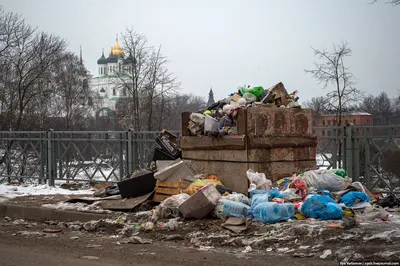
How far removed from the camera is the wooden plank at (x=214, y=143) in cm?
891

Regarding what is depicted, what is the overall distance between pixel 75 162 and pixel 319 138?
7.40 m

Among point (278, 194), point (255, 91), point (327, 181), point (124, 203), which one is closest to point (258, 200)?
point (278, 194)

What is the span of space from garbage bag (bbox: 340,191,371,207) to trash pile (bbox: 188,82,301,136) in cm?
242

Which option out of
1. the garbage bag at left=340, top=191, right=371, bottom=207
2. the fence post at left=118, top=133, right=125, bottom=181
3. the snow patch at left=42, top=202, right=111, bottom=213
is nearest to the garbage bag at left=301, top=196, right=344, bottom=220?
the garbage bag at left=340, top=191, right=371, bottom=207

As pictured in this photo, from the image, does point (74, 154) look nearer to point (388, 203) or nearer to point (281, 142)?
point (281, 142)

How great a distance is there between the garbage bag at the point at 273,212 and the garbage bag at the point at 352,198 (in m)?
1.01

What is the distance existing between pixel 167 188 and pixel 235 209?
197 cm

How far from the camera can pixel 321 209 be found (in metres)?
7.30

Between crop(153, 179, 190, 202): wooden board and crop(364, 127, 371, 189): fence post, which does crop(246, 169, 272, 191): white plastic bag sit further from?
crop(364, 127, 371, 189): fence post

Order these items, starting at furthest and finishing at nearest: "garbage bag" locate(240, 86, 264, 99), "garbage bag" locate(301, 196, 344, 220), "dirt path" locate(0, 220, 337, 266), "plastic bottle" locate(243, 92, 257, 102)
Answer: "garbage bag" locate(240, 86, 264, 99) < "plastic bottle" locate(243, 92, 257, 102) < "garbage bag" locate(301, 196, 344, 220) < "dirt path" locate(0, 220, 337, 266)

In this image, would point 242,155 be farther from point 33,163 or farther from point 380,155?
point 33,163

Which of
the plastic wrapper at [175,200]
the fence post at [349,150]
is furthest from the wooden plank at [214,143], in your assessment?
the fence post at [349,150]

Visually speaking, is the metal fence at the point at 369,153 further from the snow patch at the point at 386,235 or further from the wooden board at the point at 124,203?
the wooden board at the point at 124,203

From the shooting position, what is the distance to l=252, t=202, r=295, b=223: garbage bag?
7.37 meters
